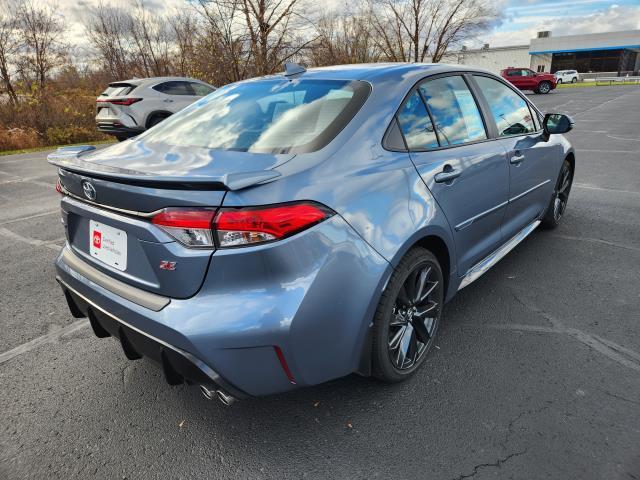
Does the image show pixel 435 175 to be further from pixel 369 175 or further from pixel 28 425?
pixel 28 425

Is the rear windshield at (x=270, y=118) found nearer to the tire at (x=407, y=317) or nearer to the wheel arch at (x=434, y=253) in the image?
the wheel arch at (x=434, y=253)

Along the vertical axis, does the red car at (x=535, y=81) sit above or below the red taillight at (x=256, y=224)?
below

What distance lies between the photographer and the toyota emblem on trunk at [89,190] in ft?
6.47

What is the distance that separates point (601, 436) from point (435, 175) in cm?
144

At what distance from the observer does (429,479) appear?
1.82 m

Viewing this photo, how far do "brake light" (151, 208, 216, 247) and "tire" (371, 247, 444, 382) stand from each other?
866 millimetres

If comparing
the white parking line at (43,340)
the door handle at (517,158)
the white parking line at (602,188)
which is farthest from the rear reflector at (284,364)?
the white parking line at (602,188)

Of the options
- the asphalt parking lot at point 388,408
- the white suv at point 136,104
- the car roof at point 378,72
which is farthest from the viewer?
the white suv at point 136,104

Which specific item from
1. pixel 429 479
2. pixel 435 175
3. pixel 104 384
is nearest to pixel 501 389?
pixel 429 479

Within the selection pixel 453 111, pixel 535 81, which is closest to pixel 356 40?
pixel 535 81

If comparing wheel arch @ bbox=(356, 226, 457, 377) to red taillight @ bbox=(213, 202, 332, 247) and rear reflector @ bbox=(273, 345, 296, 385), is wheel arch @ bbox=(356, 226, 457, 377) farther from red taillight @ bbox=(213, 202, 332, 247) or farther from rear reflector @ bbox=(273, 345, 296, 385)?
red taillight @ bbox=(213, 202, 332, 247)

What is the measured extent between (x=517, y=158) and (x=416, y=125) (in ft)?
4.07

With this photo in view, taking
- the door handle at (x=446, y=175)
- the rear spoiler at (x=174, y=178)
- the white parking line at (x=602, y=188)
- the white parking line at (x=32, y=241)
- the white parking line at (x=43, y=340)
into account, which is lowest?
the white parking line at (x=602, y=188)

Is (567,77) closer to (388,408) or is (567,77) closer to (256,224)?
(388,408)
